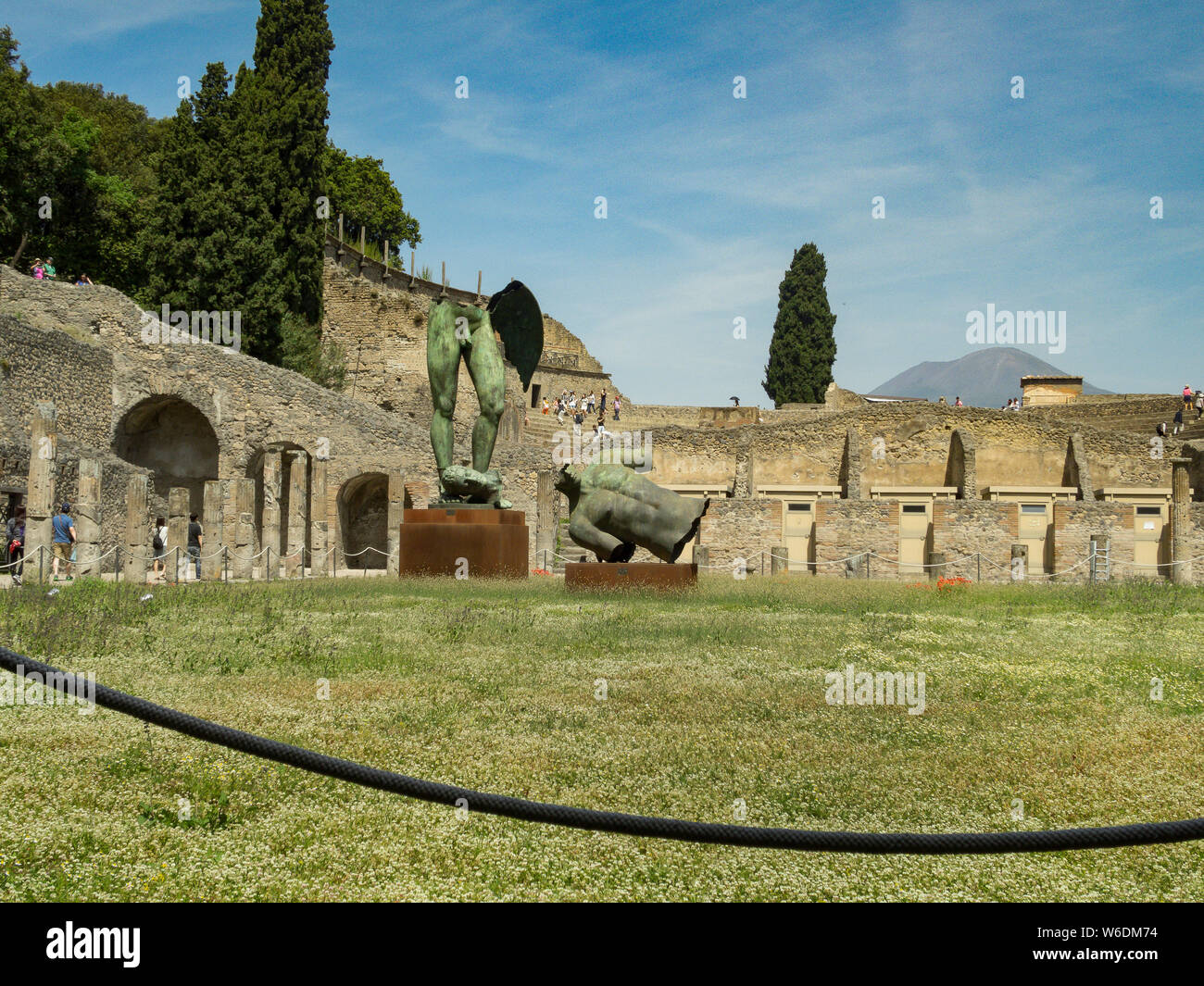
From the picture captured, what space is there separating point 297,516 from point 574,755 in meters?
18.2

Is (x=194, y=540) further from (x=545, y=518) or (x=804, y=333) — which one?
(x=804, y=333)

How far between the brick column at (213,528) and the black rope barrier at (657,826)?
1651 centimetres

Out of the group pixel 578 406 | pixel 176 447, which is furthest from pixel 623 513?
pixel 578 406

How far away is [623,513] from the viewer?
1347 cm

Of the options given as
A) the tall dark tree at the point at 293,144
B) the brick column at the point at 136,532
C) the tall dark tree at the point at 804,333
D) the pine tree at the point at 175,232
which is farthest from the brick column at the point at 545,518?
the tall dark tree at the point at 804,333

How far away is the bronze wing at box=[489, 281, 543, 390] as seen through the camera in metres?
15.1

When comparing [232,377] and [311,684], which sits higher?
[232,377]

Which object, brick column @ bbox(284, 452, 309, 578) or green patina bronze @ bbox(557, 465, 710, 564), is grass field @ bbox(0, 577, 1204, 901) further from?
brick column @ bbox(284, 452, 309, 578)

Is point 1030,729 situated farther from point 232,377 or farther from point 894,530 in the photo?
point 232,377

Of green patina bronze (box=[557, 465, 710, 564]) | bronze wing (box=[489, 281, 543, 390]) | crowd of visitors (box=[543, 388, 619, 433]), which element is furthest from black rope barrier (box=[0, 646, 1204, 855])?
crowd of visitors (box=[543, 388, 619, 433])

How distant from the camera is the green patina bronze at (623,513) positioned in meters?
13.4

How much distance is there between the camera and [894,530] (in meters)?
30.0

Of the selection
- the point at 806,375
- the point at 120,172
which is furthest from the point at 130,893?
the point at 806,375
